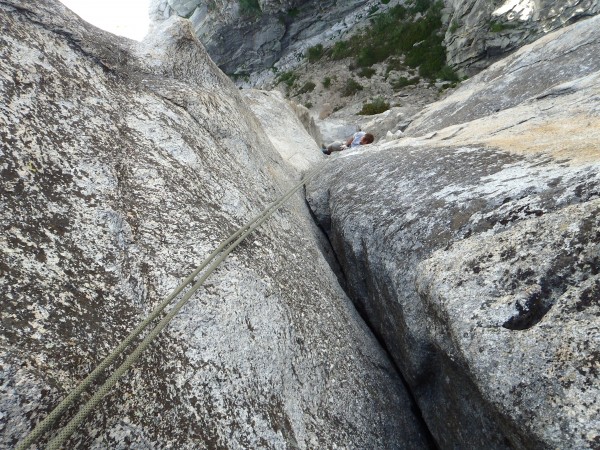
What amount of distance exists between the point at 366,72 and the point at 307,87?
535 cm

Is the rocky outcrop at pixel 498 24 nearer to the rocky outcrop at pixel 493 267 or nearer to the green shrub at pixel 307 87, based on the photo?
the green shrub at pixel 307 87

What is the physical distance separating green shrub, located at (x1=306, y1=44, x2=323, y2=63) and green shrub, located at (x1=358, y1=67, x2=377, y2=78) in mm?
7666

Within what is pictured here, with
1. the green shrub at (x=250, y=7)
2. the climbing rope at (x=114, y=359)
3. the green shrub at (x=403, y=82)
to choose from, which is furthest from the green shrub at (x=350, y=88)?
the climbing rope at (x=114, y=359)

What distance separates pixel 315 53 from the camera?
36469 millimetres

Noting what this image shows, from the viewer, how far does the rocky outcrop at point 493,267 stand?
1.81 meters

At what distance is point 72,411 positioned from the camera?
5.77 feet

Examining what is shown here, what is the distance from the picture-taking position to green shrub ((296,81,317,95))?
31.7 m

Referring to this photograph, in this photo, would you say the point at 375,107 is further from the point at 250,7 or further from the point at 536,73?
the point at 250,7

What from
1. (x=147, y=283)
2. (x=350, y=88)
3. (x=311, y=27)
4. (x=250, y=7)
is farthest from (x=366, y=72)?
(x=147, y=283)

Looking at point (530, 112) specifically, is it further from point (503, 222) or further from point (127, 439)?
point (127, 439)

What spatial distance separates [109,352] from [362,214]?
9.78 feet

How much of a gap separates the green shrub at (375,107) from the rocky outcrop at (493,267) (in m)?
19.4

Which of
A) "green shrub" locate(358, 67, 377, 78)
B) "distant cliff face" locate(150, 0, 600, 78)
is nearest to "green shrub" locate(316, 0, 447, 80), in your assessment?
"green shrub" locate(358, 67, 377, 78)

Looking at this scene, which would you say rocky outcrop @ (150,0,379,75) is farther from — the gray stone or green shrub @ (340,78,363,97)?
the gray stone
